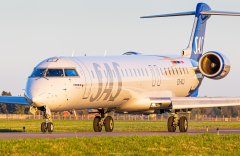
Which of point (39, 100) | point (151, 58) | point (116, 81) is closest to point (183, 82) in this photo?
point (151, 58)

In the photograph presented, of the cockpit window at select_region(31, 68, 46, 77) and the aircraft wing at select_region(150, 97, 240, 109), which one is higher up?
the cockpit window at select_region(31, 68, 46, 77)

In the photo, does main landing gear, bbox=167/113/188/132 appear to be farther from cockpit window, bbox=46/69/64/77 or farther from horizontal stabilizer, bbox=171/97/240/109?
cockpit window, bbox=46/69/64/77

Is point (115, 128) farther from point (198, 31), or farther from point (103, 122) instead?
point (103, 122)

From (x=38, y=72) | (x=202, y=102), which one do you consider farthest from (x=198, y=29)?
(x=38, y=72)

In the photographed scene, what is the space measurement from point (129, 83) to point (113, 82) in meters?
1.93

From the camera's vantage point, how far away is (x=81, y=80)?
40062mm

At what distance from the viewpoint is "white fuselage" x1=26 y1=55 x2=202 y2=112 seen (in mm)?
38469

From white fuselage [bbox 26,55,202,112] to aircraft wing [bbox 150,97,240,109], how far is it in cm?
77

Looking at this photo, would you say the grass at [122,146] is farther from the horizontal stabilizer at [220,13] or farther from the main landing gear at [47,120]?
the horizontal stabilizer at [220,13]

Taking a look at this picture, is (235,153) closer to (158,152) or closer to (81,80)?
(158,152)

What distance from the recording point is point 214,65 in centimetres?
4681

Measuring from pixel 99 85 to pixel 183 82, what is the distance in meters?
9.47

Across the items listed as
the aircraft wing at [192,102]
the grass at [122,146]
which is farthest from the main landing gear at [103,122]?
the grass at [122,146]

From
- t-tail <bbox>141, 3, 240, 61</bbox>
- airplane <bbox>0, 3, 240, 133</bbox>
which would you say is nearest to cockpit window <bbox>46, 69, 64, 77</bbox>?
airplane <bbox>0, 3, 240, 133</bbox>
